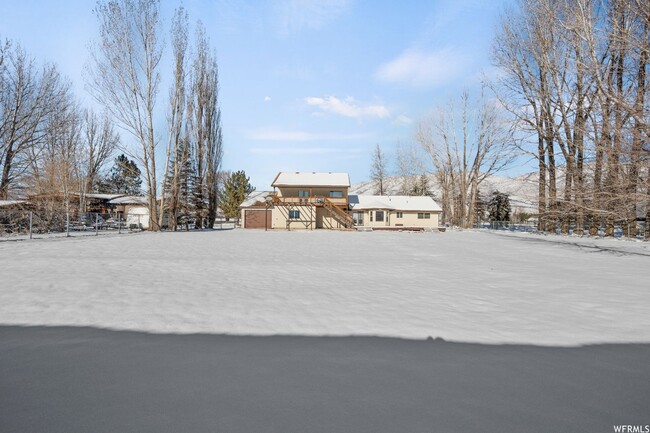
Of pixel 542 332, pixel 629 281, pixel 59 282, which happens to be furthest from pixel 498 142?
pixel 59 282

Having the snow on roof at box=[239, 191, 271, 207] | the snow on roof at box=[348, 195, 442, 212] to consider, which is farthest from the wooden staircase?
the snow on roof at box=[239, 191, 271, 207]

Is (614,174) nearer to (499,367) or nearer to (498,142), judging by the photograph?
(499,367)

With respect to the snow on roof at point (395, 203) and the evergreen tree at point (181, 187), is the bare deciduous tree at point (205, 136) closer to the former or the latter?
the evergreen tree at point (181, 187)

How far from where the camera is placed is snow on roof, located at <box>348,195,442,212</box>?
40.9 metres

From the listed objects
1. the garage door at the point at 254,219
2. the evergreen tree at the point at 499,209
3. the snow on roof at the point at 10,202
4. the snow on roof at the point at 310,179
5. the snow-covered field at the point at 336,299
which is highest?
the snow on roof at the point at 310,179

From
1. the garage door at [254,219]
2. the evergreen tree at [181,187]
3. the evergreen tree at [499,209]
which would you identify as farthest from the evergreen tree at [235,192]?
the evergreen tree at [499,209]

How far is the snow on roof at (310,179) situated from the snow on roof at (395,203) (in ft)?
12.4

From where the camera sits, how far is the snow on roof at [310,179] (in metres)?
37.2

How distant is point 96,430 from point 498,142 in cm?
4187

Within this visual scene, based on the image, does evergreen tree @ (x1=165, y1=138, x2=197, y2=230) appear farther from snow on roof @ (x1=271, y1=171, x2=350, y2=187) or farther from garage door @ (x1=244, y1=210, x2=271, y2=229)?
snow on roof @ (x1=271, y1=171, x2=350, y2=187)

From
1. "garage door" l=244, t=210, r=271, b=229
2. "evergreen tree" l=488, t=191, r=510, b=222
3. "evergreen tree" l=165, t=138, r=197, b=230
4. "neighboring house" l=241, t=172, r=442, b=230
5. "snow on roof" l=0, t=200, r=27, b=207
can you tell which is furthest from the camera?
"evergreen tree" l=488, t=191, r=510, b=222

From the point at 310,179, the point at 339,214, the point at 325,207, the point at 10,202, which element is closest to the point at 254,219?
the point at 310,179

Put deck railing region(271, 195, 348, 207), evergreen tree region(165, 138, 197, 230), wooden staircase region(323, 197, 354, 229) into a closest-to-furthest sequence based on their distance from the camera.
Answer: evergreen tree region(165, 138, 197, 230) → wooden staircase region(323, 197, 354, 229) → deck railing region(271, 195, 348, 207)

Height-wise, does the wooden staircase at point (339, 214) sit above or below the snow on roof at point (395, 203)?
below
